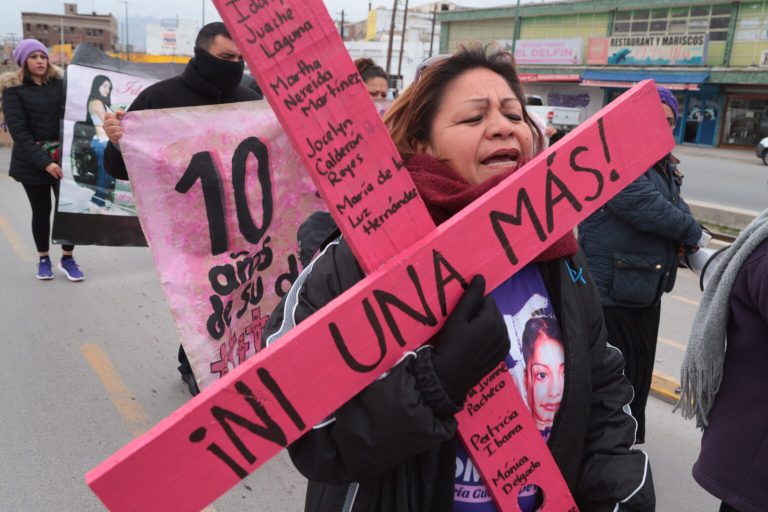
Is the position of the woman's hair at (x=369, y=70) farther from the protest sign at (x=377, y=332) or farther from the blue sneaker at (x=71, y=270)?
the protest sign at (x=377, y=332)

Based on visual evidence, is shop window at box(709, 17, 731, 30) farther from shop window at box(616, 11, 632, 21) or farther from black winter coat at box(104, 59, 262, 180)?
black winter coat at box(104, 59, 262, 180)

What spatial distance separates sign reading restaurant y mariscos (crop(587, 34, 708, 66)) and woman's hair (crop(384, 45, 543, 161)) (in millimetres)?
35213

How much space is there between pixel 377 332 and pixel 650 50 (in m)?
37.8

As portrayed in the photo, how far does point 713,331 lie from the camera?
73.8 inches

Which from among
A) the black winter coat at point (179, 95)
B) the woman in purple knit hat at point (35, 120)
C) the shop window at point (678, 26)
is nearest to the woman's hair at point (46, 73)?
the woman in purple knit hat at point (35, 120)

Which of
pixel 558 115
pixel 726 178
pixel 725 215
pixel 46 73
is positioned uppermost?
pixel 46 73

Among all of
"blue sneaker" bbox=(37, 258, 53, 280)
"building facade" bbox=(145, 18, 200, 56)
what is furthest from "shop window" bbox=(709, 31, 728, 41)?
"building facade" bbox=(145, 18, 200, 56)

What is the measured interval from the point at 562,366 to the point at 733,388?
735 mm

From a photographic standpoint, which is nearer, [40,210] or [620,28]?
[40,210]

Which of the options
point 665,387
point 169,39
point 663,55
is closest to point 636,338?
point 665,387

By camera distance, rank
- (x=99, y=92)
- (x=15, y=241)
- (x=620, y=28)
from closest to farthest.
A: (x=99, y=92)
(x=15, y=241)
(x=620, y=28)

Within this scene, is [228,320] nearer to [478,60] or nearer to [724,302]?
[478,60]

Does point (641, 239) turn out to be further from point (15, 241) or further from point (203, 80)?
point (15, 241)

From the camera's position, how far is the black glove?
1155mm
